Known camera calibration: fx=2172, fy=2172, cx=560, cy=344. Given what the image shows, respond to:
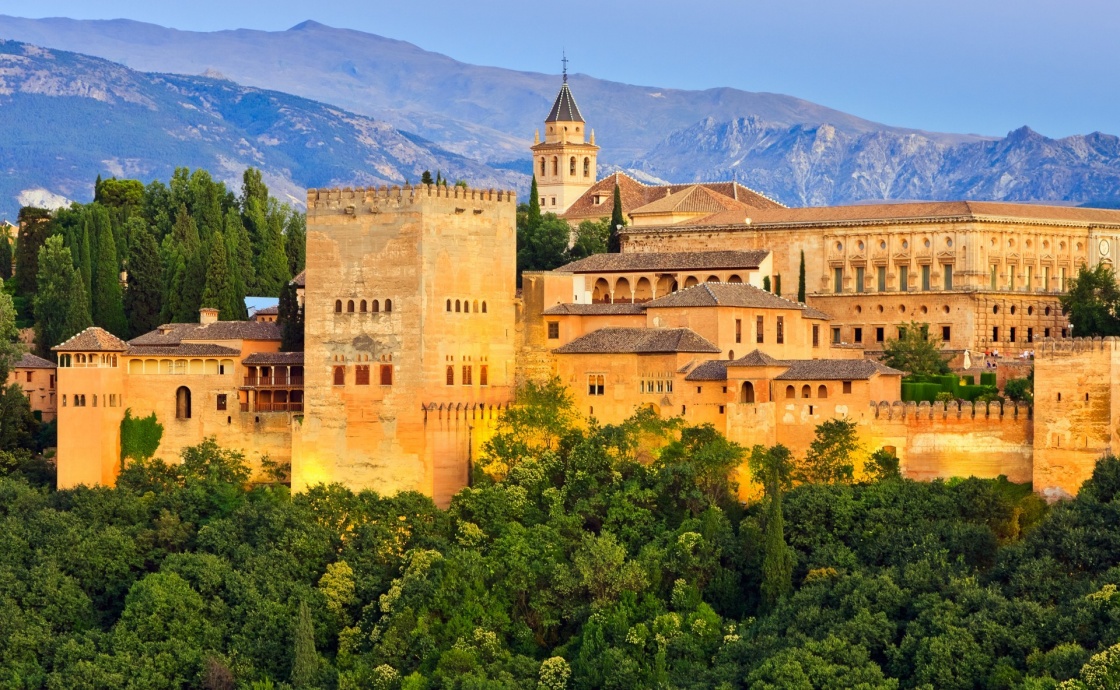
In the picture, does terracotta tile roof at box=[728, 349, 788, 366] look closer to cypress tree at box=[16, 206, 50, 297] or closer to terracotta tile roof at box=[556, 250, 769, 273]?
terracotta tile roof at box=[556, 250, 769, 273]

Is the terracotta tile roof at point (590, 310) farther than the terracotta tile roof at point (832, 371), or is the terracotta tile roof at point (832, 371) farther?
the terracotta tile roof at point (590, 310)

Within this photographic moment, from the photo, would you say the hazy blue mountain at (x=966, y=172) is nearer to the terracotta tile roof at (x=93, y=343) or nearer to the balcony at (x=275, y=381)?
the balcony at (x=275, y=381)

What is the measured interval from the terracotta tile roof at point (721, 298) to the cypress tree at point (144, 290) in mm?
18410

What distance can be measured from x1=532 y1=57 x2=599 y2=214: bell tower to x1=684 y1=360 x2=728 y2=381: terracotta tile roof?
33256 mm

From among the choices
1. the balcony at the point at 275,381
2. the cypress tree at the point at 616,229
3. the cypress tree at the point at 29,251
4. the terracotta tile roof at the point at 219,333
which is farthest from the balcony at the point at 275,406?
the cypress tree at the point at 29,251

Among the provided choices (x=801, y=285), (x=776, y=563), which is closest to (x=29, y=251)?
(x=801, y=285)

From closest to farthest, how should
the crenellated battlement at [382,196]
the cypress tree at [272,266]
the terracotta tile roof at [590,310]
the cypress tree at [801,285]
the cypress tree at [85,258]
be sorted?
1. the crenellated battlement at [382,196]
2. the terracotta tile roof at [590,310]
3. the cypress tree at [801,285]
4. the cypress tree at [85,258]
5. the cypress tree at [272,266]

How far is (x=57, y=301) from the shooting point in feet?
220

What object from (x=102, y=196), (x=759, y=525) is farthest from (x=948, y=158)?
(x=759, y=525)

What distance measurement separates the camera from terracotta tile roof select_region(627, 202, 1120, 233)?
214 ft

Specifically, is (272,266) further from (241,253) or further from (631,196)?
(631,196)

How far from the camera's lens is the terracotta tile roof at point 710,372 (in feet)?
171

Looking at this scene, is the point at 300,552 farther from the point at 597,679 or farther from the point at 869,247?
the point at 869,247

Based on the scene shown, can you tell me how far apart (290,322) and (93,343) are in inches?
213
